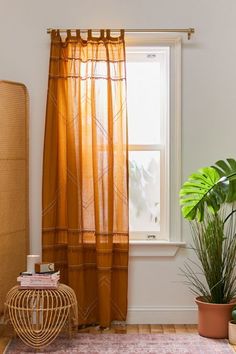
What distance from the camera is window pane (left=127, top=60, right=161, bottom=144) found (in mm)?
4926

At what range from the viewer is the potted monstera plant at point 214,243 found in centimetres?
443

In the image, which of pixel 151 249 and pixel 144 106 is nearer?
pixel 151 249

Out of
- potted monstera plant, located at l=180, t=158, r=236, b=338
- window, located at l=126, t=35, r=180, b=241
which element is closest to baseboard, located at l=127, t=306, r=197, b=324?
potted monstera plant, located at l=180, t=158, r=236, b=338

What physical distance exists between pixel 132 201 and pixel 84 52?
1.18 meters

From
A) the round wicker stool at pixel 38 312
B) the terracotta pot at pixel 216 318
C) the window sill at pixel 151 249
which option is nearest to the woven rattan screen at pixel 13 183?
the round wicker stool at pixel 38 312

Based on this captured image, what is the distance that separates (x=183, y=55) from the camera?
4789mm

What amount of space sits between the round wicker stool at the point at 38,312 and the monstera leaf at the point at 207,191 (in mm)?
1015

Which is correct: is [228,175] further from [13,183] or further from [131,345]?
[13,183]

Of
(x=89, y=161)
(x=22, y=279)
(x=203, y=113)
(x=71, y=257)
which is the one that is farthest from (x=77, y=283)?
(x=203, y=113)

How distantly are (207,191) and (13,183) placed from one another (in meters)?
1.38

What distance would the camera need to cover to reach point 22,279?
424 centimetres

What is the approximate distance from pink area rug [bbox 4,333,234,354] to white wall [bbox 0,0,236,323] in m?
0.88

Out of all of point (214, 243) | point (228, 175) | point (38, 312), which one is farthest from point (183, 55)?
point (38, 312)

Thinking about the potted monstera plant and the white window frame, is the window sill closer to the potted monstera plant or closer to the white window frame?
the white window frame
